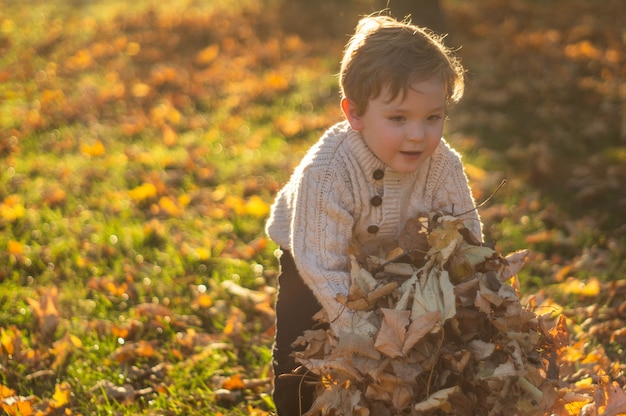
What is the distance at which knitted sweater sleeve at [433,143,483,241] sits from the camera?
2889 mm

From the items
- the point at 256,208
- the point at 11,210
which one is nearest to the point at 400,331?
the point at 256,208

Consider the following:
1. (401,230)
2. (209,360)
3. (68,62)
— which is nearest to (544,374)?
(401,230)

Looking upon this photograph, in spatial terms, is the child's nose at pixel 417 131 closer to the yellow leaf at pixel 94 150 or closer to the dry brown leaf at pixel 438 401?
the dry brown leaf at pixel 438 401

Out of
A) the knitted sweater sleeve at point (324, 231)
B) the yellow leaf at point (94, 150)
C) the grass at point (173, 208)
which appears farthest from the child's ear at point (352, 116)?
the yellow leaf at point (94, 150)

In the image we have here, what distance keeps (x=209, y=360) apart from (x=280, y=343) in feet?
2.61

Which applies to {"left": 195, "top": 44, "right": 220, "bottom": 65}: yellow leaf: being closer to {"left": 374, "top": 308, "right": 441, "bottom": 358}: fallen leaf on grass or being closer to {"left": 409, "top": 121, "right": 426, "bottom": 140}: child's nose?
{"left": 409, "top": 121, "right": 426, "bottom": 140}: child's nose

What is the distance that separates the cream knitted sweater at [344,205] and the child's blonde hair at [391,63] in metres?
0.22

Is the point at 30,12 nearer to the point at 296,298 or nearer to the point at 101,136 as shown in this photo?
the point at 101,136

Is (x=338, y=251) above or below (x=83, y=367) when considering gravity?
above

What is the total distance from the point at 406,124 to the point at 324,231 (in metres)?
0.50

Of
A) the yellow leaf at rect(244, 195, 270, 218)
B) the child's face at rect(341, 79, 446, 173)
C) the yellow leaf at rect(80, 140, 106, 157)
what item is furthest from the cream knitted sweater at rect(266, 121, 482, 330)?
the yellow leaf at rect(80, 140, 106, 157)

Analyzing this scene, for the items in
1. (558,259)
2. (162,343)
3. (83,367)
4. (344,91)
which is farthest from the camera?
(558,259)

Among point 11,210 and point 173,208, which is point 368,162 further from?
point 11,210

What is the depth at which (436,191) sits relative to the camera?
115 inches
